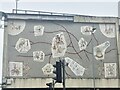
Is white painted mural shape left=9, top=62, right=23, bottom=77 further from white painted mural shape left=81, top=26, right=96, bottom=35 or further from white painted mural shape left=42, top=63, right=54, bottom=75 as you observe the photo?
white painted mural shape left=81, top=26, right=96, bottom=35

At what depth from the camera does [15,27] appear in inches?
1324

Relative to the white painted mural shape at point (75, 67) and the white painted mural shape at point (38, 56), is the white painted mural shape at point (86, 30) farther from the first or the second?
the white painted mural shape at point (38, 56)

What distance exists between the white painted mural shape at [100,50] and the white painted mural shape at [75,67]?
6.97 feet

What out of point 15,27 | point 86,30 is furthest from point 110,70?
point 15,27

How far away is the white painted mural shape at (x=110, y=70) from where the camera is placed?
113 feet

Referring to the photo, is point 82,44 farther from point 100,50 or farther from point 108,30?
point 108,30

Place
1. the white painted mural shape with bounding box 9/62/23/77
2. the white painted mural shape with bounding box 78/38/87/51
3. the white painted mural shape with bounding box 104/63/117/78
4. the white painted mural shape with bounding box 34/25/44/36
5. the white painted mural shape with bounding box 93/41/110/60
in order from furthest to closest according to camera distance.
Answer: the white painted mural shape with bounding box 93/41/110/60
the white painted mural shape with bounding box 78/38/87/51
the white painted mural shape with bounding box 104/63/117/78
the white painted mural shape with bounding box 34/25/44/36
the white painted mural shape with bounding box 9/62/23/77

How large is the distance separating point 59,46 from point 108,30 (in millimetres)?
5749

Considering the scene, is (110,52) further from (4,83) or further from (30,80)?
(4,83)

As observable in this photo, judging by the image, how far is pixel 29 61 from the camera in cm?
3322

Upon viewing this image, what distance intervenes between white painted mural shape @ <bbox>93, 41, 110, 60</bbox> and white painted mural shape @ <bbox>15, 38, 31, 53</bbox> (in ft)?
23.2

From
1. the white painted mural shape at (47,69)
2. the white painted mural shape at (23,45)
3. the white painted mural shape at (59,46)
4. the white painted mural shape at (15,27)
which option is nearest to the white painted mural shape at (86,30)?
the white painted mural shape at (59,46)

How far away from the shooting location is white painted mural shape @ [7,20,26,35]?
33531mm

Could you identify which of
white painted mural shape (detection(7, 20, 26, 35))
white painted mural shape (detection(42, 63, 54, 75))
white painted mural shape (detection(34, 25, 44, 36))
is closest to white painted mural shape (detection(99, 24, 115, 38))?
white painted mural shape (detection(34, 25, 44, 36))
